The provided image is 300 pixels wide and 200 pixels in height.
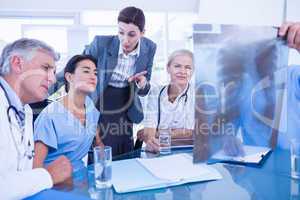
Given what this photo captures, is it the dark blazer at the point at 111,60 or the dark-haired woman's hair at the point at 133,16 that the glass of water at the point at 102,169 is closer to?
the dark blazer at the point at 111,60

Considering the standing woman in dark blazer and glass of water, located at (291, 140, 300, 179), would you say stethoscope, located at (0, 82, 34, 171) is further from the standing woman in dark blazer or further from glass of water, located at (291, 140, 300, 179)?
glass of water, located at (291, 140, 300, 179)

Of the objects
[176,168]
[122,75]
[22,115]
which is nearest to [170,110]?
[122,75]

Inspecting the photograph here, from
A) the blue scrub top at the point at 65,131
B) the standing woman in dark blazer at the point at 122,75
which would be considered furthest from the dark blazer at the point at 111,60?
the blue scrub top at the point at 65,131

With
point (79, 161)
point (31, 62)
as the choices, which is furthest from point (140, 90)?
point (31, 62)

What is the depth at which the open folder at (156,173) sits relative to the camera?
33.0 inches

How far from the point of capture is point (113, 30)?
124 cm

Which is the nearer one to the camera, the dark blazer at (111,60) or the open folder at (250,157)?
the open folder at (250,157)

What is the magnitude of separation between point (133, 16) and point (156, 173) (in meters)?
0.71

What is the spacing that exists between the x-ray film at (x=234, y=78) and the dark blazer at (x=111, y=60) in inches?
20.9

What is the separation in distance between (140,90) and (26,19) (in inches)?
22.5

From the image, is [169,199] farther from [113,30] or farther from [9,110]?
[113,30]

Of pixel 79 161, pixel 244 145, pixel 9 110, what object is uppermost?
pixel 9 110

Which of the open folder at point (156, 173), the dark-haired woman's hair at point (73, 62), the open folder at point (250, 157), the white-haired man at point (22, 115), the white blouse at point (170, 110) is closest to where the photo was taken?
the white-haired man at point (22, 115)

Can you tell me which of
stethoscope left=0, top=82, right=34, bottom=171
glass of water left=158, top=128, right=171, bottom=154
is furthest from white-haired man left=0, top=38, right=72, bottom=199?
glass of water left=158, top=128, right=171, bottom=154
